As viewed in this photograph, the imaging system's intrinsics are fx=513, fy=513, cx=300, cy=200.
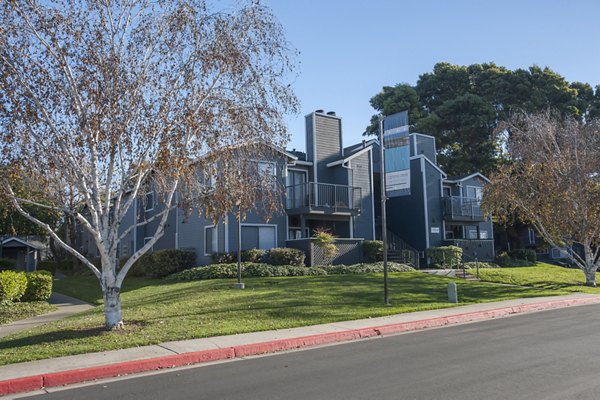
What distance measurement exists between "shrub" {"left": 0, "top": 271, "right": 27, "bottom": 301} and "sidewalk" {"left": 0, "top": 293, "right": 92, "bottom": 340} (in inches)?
51.8

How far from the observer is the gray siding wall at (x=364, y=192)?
29550 mm

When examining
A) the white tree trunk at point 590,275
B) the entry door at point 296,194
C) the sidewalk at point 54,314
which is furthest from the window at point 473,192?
the sidewalk at point 54,314

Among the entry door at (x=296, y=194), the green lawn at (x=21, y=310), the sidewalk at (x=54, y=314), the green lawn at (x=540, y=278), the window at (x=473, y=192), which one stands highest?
the window at (x=473, y=192)

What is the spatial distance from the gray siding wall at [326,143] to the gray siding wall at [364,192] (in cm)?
123

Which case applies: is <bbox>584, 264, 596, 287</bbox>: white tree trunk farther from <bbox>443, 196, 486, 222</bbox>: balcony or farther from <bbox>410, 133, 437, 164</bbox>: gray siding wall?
<bbox>410, 133, 437, 164</bbox>: gray siding wall

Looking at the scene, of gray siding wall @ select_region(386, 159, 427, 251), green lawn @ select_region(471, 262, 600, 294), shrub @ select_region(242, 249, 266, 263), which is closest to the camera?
green lawn @ select_region(471, 262, 600, 294)

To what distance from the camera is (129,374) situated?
8.41 meters

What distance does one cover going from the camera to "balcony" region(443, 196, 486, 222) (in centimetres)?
3362

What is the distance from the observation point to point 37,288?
757 inches

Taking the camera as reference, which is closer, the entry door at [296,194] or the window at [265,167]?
the window at [265,167]

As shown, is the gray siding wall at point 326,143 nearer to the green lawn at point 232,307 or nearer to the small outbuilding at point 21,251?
the green lawn at point 232,307

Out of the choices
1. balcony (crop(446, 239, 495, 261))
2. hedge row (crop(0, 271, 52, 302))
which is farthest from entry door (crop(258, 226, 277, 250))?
balcony (crop(446, 239, 495, 261))

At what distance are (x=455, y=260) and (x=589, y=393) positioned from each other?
23904mm

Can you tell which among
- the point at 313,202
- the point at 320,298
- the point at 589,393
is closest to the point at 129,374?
the point at 589,393
